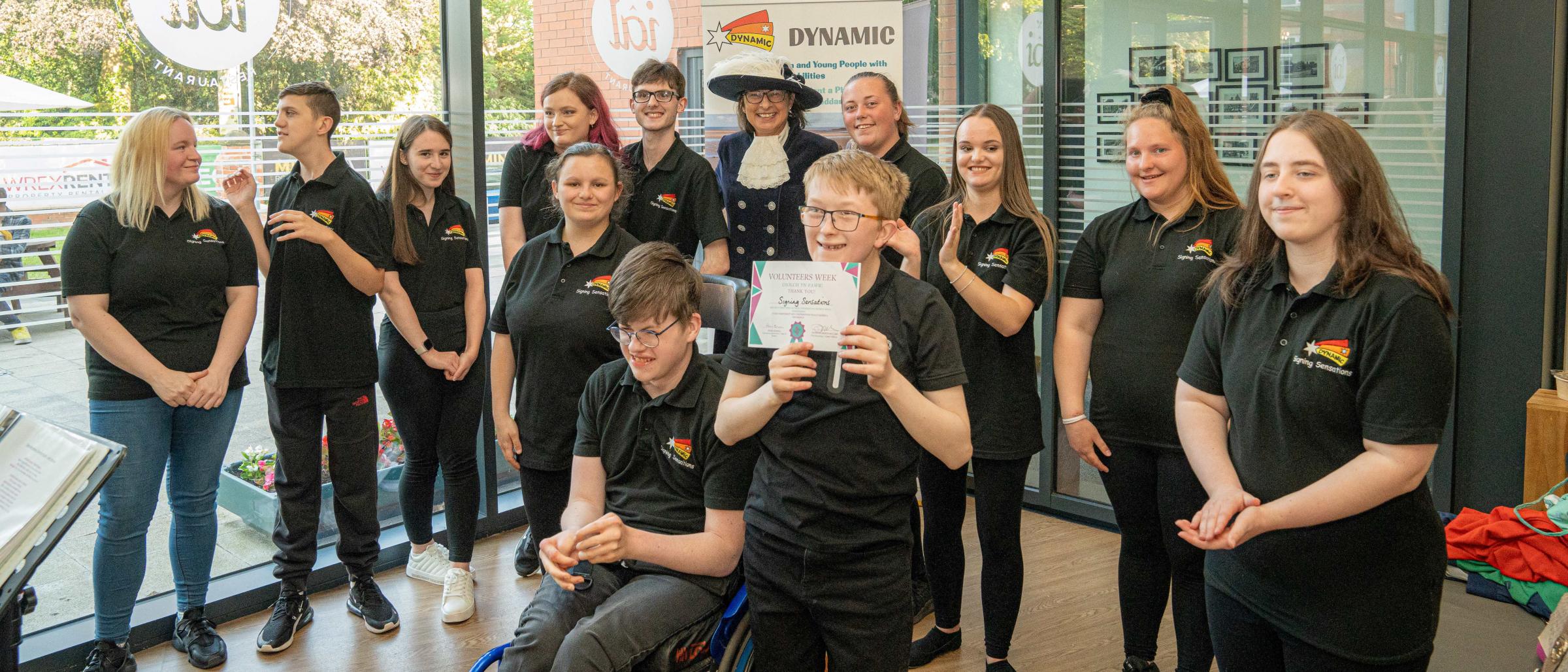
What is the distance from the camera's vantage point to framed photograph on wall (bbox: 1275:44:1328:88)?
13.1ft

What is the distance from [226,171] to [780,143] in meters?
1.82

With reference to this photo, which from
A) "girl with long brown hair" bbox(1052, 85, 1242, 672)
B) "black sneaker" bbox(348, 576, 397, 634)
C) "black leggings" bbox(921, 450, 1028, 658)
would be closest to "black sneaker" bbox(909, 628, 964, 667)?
"black leggings" bbox(921, 450, 1028, 658)

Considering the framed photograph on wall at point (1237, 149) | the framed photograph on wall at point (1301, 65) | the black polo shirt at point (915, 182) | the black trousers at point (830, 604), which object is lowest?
the black trousers at point (830, 604)

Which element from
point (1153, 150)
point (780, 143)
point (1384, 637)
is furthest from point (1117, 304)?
point (780, 143)

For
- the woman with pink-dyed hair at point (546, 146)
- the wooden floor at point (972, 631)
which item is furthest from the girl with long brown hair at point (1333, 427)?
the woman with pink-dyed hair at point (546, 146)

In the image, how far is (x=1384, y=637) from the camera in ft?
5.98

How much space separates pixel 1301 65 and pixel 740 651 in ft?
10.1

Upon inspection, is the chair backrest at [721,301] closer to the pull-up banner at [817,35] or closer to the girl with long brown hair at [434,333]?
the girl with long brown hair at [434,333]

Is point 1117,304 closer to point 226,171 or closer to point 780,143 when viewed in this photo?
point 780,143

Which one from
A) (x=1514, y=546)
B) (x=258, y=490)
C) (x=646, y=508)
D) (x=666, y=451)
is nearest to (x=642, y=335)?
(x=666, y=451)

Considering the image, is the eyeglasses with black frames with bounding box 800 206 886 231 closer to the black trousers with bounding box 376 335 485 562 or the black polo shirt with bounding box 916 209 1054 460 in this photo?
the black polo shirt with bounding box 916 209 1054 460

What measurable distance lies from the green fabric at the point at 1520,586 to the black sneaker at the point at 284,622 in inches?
138

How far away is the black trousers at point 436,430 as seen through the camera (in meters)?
3.75

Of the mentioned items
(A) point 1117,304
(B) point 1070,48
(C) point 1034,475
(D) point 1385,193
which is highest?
(B) point 1070,48
